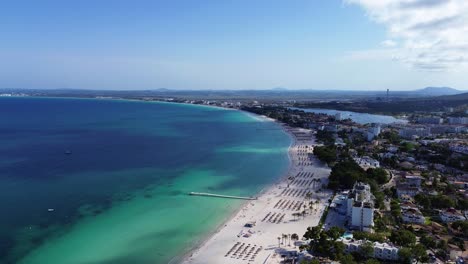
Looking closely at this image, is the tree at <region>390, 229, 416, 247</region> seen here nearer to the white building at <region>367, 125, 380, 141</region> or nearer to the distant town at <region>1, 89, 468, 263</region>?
the distant town at <region>1, 89, 468, 263</region>

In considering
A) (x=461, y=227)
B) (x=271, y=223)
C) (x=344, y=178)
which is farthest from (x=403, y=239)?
(x=344, y=178)

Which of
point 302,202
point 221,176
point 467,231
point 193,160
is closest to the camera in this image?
point 467,231

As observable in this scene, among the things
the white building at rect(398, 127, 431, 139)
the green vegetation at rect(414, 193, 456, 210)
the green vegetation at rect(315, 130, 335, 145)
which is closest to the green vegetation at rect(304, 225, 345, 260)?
the green vegetation at rect(414, 193, 456, 210)

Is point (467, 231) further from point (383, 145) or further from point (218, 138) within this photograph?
point (218, 138)

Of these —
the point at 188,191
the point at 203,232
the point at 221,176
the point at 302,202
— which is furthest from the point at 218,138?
the point at 203,232

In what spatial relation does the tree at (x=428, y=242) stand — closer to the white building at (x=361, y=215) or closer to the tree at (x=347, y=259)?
the white building at (x=361, y=215)
